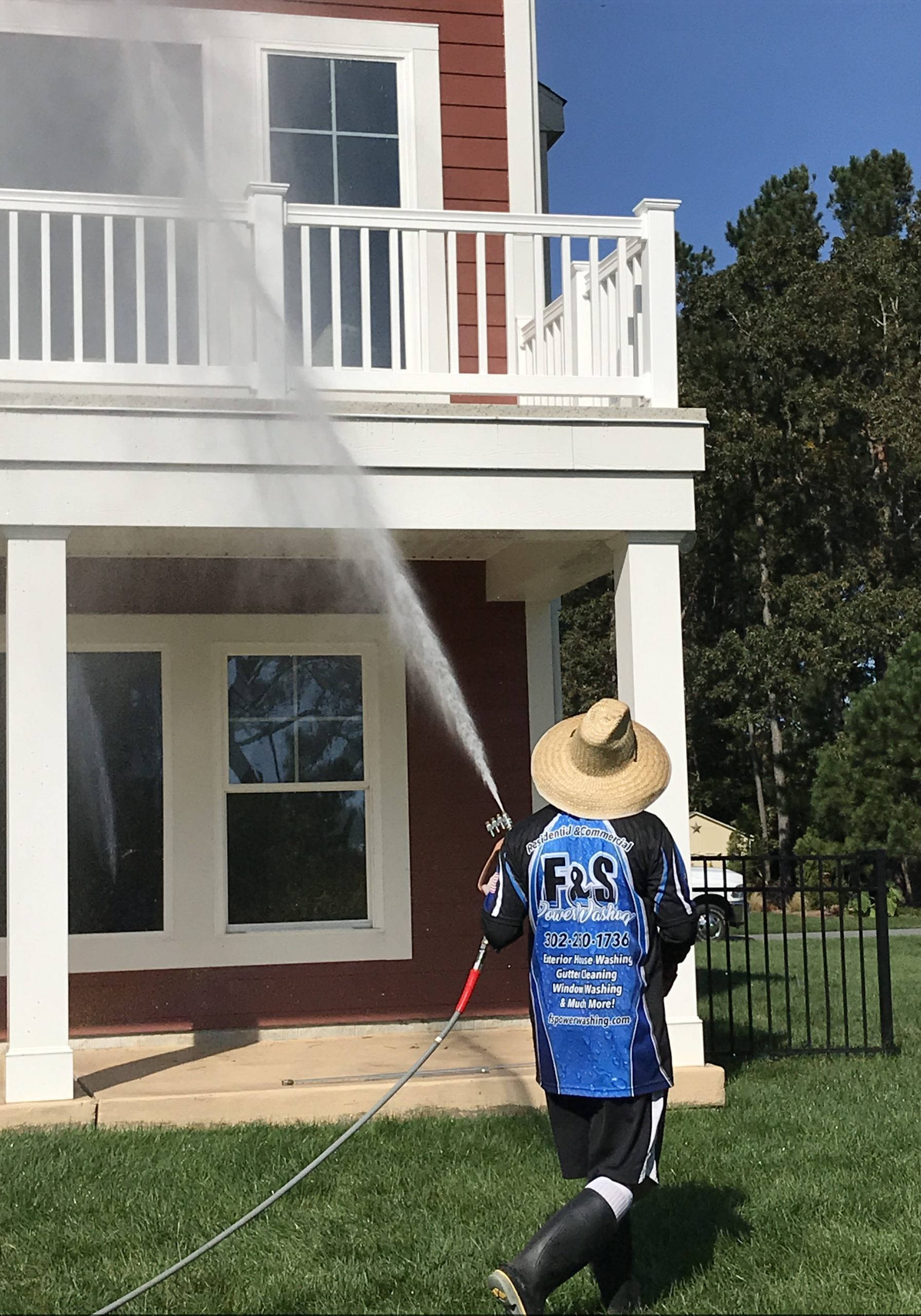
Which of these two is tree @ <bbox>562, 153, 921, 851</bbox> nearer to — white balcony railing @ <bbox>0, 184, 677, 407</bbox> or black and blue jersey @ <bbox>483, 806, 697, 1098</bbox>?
white balcony railing @ <bbox>0, 184, 677, 407</bbox>

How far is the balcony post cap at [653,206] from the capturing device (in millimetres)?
7852

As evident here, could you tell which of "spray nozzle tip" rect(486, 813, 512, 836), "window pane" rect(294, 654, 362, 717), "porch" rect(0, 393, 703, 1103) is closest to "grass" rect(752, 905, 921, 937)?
"porch" rect(0, 393, 703, 1103)

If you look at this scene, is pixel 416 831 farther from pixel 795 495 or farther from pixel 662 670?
pixel 795 495

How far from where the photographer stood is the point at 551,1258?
4.18m

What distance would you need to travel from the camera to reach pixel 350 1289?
4895mm

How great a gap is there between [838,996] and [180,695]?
22.2ft

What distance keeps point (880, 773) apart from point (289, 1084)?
1759cm

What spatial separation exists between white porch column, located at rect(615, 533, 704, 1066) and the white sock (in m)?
3.23

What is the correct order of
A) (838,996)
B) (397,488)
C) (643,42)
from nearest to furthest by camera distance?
(397,488)
(838,996)
(643,42)

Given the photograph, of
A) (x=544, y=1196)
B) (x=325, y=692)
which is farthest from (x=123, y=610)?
(x=544, y=1196)

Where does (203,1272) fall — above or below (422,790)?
below

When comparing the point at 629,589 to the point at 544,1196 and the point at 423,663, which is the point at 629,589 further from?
the point at 544,1196

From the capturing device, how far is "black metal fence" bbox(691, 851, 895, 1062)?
8898mm

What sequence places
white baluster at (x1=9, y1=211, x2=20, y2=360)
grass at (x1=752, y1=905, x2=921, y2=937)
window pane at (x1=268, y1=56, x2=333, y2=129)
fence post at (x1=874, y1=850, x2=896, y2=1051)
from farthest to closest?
grass at (x1=752, y1=905, x2=921, y2=937), window pane at (x1=268, y1=56, x2=333, y2=129), fence post at (x1=874, y1=850, x2=896, y2=1051), white baluster at (x1=9, y1=211, x2=20, y2=360)
